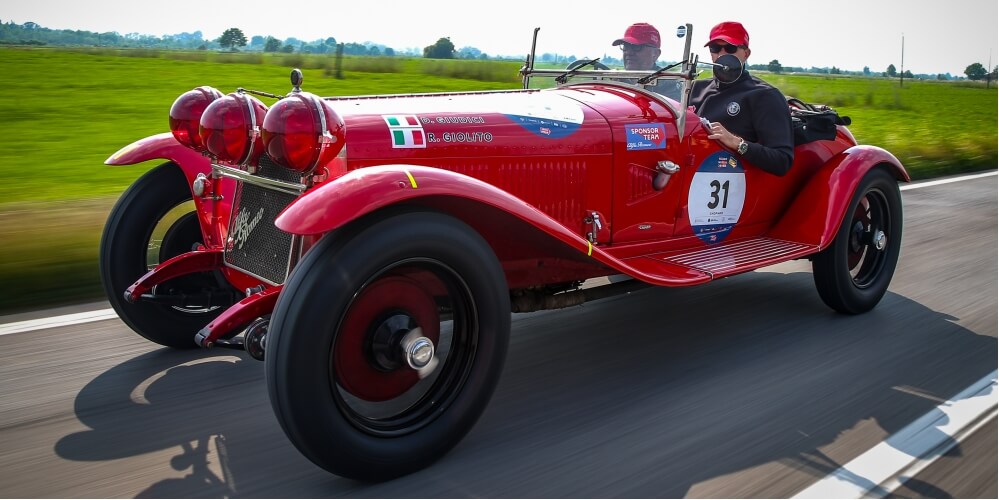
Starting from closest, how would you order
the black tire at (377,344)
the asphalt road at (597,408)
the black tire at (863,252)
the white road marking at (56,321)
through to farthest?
the black tire at (377,344), the asphalt road at (597,408), the white road marking at (56,321), the black tire at (863,252)

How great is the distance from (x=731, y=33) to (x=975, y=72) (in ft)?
184

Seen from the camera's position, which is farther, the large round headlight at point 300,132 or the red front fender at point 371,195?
the large round headlight at point 300,132

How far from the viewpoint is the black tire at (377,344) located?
2.61 m

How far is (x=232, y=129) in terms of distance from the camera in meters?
3.41

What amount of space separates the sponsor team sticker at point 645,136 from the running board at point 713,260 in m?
0.56

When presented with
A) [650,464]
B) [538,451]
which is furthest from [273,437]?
[650,464]

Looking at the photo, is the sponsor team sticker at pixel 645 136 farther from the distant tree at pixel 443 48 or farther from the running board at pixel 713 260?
the distant tree at pixel 443 48

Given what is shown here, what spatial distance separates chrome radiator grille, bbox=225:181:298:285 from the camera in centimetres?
345

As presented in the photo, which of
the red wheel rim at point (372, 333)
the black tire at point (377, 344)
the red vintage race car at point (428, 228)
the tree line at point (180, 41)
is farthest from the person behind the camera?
the tree line at point (180, 41)

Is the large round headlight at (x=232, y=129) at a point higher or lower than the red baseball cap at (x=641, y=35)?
lower

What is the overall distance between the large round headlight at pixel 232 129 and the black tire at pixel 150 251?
0.73 m

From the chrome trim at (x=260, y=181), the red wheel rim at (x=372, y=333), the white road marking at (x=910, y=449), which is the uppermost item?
the chrome trim at (x=260, y=181)

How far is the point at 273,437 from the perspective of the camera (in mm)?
3152

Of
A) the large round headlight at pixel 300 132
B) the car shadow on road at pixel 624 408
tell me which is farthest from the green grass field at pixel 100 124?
the large round headlight at pixel 300 132
